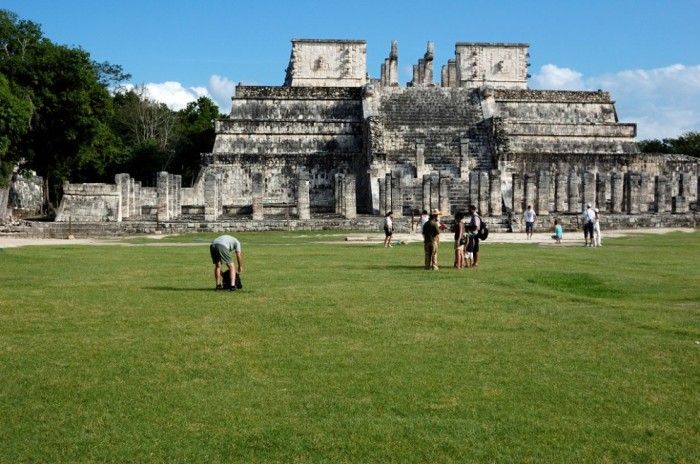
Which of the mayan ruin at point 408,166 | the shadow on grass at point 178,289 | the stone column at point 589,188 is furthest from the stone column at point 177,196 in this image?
the shadow on grass at point 178,289

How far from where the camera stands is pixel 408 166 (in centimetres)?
3975

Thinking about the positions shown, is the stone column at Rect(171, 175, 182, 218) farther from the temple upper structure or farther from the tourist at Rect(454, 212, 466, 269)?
the tourist at Rect(454, 212, 466, 269)

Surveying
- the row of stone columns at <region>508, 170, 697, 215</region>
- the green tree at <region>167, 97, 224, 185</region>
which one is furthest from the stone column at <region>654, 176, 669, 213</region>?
the green tree at <region>167, 97, 224, 185</region>

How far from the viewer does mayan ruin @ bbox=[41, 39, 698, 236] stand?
34.4 metres

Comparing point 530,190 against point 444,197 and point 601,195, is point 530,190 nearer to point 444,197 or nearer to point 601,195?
point 444,197

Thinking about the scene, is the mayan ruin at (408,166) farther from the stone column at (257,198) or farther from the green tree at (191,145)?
the green tree at (191,145)

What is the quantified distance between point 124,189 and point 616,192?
844 inches

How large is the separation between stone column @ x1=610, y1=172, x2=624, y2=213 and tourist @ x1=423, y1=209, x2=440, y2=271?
71.9 feet

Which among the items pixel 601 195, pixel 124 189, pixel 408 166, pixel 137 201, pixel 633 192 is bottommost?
pixel 137 201

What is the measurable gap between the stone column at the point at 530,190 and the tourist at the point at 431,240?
62.8ft

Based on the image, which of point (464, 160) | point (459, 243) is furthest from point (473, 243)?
point (464, 160)

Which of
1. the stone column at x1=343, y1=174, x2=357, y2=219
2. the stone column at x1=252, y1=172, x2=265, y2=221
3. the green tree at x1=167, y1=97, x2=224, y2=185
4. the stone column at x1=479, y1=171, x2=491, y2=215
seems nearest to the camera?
the stone column at x1=343, y1=174, x2=357, y2=219

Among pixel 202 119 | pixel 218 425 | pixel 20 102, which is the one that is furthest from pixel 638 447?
pixel 202 119

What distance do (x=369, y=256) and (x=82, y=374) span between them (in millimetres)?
12636
